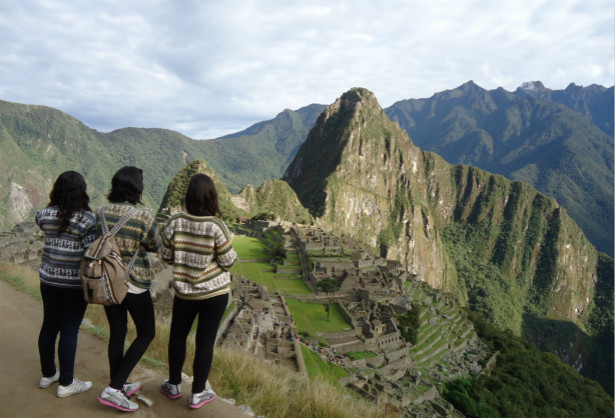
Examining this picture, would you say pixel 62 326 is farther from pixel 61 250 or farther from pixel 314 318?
pixel 314 318

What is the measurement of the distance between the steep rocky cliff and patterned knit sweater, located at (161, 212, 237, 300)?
318 feet

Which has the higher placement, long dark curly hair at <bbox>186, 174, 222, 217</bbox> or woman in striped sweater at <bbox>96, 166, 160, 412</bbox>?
long dark curly hair at <bbox>186, 174, 222, 217</bbox>

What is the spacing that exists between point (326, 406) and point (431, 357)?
2772cm

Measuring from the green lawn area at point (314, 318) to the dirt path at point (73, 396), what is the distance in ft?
60.2

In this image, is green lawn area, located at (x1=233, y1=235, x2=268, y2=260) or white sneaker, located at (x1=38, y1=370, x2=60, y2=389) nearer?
white sneaker, located at (x1=38, y1=370, x2=60, y2=389)

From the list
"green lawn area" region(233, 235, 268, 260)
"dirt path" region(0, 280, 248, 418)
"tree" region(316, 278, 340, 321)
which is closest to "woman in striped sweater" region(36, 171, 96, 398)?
"dirt path" region(0, 280, 248, 418)

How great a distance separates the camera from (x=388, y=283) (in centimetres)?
3603

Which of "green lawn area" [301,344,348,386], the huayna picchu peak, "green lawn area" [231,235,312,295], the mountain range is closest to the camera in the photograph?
"green lawn area" [301,344,348,386]

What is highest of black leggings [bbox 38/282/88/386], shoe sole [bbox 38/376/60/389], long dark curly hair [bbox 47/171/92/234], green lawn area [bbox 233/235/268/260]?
long dark curly hair [bbox 47/171/92/234]

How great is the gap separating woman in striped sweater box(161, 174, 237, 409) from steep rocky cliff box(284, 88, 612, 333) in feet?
317

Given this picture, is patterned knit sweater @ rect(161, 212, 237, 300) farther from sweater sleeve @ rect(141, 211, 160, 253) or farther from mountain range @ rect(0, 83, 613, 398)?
mountain range @ rect(0, 83, 613, 398)

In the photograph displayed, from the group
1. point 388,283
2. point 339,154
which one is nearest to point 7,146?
point 339,154

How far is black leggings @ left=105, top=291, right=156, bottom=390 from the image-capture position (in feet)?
12.4

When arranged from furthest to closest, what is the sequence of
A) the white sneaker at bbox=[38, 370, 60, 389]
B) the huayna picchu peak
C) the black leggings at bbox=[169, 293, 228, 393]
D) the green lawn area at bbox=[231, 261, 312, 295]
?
the huayna picchu peak < the green lawn area at bbox=[231, 261, 312, 295] < the white sneaker at bbox=[38, 370, 60, 389] < the black leggings at bbox=[169, 293, 228, 393]
